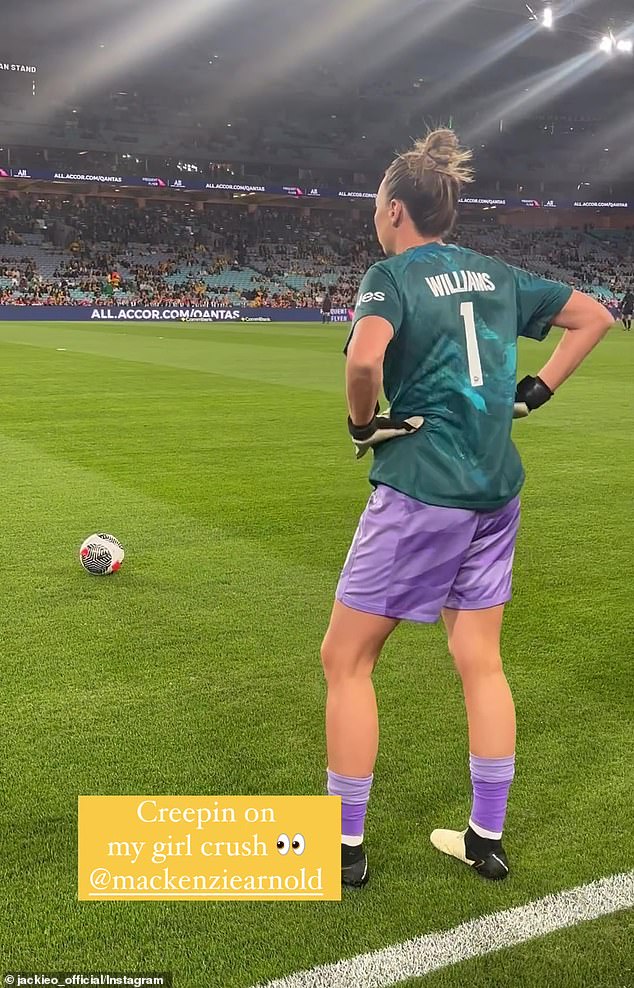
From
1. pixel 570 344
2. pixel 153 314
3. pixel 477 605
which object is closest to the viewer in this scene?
pixel 477 605

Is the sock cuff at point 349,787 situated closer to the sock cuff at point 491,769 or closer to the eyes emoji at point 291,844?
the eyes emoji at point 291,844

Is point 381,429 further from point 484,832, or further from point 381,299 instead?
point 484,832

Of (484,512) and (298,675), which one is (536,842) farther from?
(298,675)

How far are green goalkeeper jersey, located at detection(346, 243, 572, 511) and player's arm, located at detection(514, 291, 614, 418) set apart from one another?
0.20 m

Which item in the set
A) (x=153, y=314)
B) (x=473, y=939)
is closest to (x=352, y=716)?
(x=473, y=939)

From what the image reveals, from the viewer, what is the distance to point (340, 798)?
2.95 meters

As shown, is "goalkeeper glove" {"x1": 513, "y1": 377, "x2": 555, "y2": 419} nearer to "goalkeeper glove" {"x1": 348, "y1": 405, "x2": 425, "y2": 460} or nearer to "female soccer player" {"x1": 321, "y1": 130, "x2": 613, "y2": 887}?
"female soccer player" {"x1": 321, "y1": 130, "x2": 613, "y2": 887}

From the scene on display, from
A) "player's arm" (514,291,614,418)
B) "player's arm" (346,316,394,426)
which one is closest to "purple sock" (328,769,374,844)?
"player's arm" (346,316,394,426)

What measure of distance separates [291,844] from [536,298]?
193 centimetres

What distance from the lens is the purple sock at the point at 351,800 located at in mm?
2924

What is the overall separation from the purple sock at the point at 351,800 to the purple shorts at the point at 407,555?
58 cm

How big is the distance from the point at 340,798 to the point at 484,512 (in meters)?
1.04

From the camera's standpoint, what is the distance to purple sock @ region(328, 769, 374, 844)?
292cm

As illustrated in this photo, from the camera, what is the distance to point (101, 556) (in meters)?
5.87
